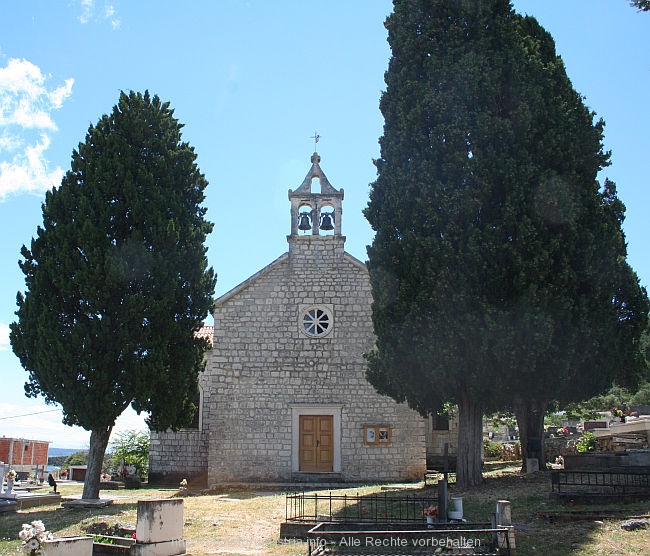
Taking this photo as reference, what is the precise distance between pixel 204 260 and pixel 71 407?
507cm

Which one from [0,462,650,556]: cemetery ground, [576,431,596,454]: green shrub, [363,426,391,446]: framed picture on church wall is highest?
[363,426,391,446]: framed picture on church wall

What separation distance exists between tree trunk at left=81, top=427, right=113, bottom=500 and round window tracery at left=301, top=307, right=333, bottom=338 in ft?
25.0

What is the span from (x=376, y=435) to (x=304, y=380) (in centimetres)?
295

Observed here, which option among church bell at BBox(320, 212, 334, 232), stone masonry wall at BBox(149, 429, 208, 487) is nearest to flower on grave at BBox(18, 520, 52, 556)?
stone masonry wall at BBox(149, 429, 208, 487)

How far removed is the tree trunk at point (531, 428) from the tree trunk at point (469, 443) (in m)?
2.79

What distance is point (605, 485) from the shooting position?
496 inches

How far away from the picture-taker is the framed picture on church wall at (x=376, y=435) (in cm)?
2095

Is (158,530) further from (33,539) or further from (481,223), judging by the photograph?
(481,223)

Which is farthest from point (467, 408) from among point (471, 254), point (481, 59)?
point (481, 59)

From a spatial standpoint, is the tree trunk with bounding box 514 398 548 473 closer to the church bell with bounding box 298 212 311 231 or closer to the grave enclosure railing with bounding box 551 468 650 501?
the grave enclosure railing with bounding box 551 468 650 501

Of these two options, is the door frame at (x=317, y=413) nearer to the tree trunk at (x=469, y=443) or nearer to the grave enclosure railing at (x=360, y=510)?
the grave enclosure railing at (x=360, y=510)

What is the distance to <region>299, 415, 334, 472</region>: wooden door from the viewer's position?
20.9 metres

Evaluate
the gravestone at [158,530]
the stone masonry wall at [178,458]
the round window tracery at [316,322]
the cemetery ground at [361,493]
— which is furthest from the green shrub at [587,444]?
the gravestone at [158,530]

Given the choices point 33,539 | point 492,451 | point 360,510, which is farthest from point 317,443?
point 33,539
